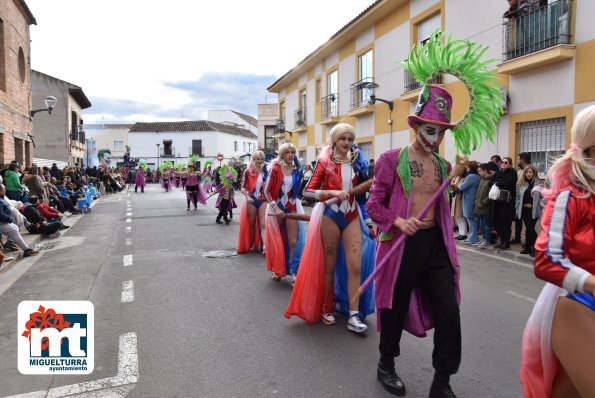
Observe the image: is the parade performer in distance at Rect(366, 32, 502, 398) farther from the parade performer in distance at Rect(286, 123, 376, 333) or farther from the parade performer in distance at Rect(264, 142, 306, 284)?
the parade performer in distance at Rect(264, 142, 306, 284)

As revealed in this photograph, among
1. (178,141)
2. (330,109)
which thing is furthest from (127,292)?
(178,141)

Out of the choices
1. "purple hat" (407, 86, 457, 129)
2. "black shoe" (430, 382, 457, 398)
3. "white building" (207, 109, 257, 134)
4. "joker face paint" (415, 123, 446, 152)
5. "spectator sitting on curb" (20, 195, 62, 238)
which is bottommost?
"black shoe" (430, 382, 457, 398)

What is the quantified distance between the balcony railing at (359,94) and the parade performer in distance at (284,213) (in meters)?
12.4

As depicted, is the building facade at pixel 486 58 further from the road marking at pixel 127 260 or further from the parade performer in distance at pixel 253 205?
the road marking at pixel 127 260

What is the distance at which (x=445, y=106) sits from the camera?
3.09 meters

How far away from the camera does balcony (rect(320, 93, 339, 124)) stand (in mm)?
21938

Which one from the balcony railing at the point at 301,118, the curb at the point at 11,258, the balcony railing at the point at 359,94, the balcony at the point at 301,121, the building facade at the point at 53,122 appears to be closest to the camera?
the curb at the point at 11,258

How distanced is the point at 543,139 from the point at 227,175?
7622 millimetres

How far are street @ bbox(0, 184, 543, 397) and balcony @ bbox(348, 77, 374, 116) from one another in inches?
435

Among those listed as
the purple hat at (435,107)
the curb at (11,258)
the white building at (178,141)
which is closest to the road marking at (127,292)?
the curb at (11,258)

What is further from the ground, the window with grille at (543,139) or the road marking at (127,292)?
the window with grille at (543,139)

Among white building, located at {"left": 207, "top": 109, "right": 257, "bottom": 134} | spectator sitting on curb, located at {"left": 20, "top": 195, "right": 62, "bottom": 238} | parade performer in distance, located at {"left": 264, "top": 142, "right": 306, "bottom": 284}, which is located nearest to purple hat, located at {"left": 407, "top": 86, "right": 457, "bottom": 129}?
parade performer in distance, located at {"left": 264, "top": 142, "right": 306, "bottom": 284}

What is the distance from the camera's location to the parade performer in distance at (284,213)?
20.0ft

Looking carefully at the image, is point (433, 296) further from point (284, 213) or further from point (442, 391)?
point (284, 213)
